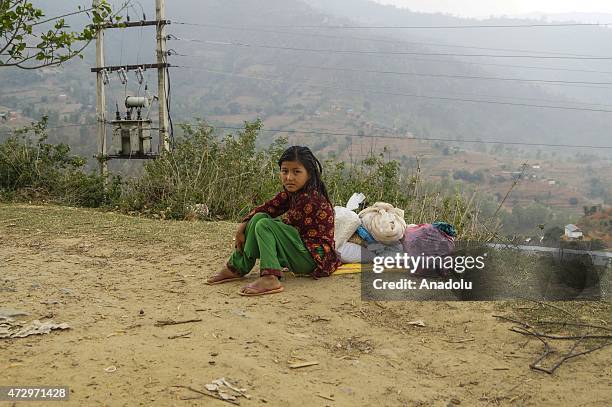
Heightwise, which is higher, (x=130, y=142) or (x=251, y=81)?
(x=251, y=81)

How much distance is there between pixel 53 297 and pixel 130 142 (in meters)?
8.69

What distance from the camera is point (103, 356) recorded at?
10.4 feet

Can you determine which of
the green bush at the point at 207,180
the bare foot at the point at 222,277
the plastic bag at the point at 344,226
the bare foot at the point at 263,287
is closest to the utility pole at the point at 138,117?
the green bush at the point at 207,180

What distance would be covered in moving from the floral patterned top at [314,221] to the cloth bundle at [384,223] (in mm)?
562

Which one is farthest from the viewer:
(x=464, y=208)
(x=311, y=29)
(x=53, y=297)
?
(x=311, y=29)

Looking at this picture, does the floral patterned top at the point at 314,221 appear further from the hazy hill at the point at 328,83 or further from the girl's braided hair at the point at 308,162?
the hazy hill at the point at 328,83

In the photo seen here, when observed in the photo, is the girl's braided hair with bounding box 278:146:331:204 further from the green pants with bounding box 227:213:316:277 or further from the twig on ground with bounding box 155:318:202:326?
the twig on ground with bounding box 155:318:202:326

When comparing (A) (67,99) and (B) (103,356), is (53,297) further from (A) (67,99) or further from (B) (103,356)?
(A) (67,99)

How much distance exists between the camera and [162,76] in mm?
13219

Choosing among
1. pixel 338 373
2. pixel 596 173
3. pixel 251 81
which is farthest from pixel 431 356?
pixel 251 81

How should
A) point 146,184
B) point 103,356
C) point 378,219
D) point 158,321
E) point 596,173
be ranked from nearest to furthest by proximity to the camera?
1. point 103,356
2. point 158,321
3. point 378,219
4. point 146,184
5. point 596,173

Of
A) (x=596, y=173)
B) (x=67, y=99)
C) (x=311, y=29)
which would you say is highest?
(x=311, y=29)

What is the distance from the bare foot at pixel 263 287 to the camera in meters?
4.41

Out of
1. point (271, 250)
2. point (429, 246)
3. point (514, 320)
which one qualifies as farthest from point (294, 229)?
point (514, 320)
